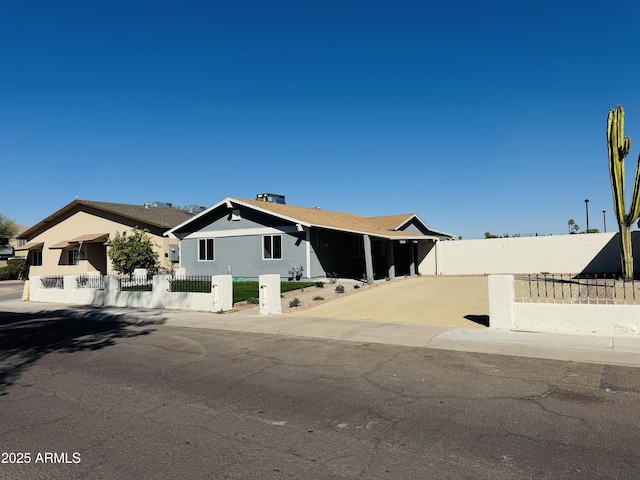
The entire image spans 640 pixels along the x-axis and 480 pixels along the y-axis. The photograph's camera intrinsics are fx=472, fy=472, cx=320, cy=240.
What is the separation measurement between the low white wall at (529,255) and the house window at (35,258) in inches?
1281

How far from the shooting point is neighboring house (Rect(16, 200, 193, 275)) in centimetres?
3259

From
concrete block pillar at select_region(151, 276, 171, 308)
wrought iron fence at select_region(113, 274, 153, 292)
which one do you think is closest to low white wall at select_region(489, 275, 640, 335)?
concrete block pillar at select_region(151, 276, 171, 308)

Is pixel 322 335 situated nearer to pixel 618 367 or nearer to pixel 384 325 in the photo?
pixel 384 325

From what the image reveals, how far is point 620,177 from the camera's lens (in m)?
17.1

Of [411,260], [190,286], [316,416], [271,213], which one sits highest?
[271,213]

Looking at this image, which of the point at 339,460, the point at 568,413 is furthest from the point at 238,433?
the point at 568,413

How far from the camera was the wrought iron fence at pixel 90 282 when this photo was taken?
826 inches

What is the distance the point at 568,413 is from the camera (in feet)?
17.9

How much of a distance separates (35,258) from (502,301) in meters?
41.9

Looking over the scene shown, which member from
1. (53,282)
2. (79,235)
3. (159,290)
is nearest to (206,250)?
(53,282)

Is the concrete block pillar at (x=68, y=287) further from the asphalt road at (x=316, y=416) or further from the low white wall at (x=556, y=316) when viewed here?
the low white wall at (x=556, y=316)

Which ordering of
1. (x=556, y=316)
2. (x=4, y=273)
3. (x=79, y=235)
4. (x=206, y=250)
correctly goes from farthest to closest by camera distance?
(x=4, y=273)
(x=79, y=235)
(x=206, y=250)
(x=556, y=316)

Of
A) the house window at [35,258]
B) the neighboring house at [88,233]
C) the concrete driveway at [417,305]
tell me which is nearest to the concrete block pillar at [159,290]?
the concrete driveway at [417,305]

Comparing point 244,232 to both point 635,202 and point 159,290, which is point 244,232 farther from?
point 635,202
